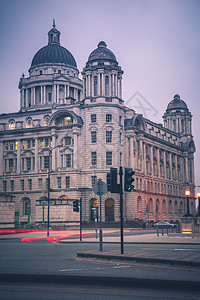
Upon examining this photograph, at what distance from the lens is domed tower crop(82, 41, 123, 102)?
8794 cm

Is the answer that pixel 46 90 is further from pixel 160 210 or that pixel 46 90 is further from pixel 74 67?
pixel 160 210

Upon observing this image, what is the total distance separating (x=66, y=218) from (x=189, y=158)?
224 feet

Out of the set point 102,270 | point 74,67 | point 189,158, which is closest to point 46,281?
point 102,270

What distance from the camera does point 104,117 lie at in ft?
286

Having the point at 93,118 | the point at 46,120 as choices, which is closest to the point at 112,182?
the point at 93,118

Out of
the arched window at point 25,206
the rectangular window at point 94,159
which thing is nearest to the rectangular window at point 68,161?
the rectangular window at point 94,159

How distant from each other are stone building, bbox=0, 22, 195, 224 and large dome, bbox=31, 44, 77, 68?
10278mm

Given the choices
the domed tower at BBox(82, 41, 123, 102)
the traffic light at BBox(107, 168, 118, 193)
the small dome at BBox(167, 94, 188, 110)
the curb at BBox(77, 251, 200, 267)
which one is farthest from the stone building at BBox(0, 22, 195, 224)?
the curb at BBox(77, 251, 200, 267)

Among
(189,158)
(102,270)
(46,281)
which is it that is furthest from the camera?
(189,158)

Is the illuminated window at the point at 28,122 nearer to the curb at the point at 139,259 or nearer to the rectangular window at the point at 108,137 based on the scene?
the rectangular window at the point at 108,137

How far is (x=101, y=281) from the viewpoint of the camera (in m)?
11.4

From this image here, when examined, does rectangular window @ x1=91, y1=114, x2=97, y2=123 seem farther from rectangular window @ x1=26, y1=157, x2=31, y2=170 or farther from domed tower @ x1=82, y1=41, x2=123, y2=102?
rectangular window @ x1=26, y1=157, x2=31, y2=170

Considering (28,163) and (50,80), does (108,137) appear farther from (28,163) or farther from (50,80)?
(50,80)

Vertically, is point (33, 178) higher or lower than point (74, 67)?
lower
